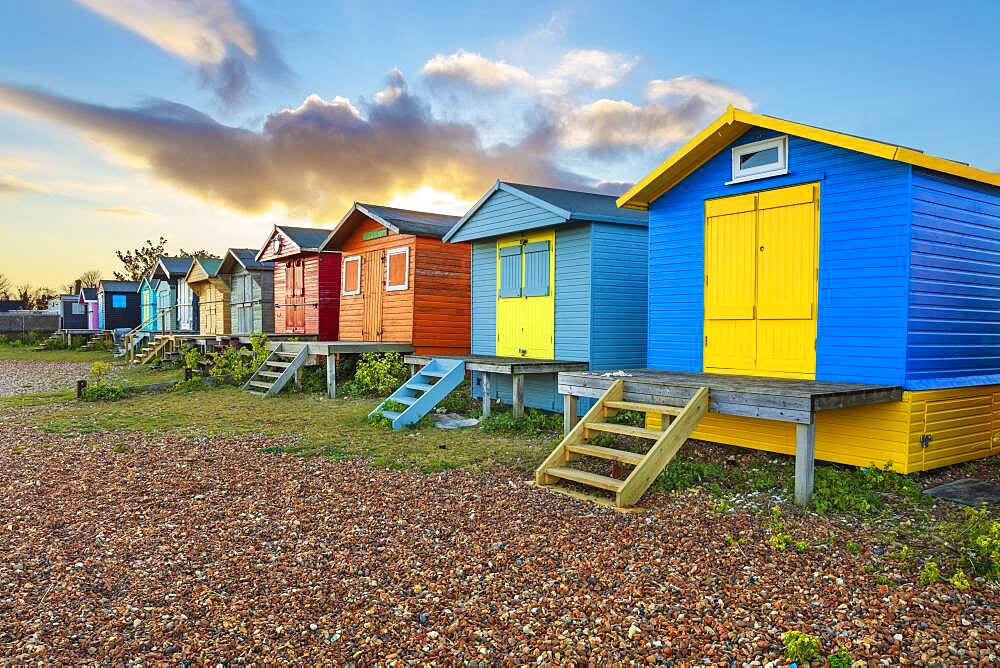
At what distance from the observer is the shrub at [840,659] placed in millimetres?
3098

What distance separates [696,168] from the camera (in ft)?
27.6

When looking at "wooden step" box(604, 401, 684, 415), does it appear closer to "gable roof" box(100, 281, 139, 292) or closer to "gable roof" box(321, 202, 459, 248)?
"gable roof" box(321, 202, 459, 248)


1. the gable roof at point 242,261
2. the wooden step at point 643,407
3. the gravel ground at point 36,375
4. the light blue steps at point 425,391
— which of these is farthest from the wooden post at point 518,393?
the gable roof at point 242,261

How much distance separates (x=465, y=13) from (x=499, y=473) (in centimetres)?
910

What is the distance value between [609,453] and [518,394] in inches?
164

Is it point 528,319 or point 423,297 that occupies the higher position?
point 423,297

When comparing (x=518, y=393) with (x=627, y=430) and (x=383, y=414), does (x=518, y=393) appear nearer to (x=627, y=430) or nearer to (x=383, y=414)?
(x=383, y=414)

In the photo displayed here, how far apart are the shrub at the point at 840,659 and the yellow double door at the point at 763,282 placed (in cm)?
461

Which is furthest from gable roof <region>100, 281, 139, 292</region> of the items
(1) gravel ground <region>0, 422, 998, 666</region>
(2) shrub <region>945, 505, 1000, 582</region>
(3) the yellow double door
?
(2) shrub <region>945, 505, 1000, 582</region>

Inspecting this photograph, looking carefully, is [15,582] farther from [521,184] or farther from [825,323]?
[521,184]

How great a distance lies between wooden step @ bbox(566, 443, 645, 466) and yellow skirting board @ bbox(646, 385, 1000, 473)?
217cm

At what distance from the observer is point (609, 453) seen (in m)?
6.32

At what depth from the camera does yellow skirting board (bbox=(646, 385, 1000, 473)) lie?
6574 mm

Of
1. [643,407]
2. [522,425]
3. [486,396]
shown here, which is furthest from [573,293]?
[643,407]
